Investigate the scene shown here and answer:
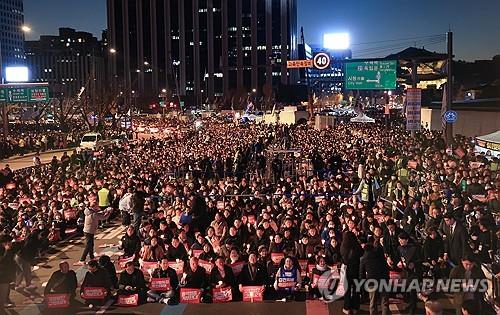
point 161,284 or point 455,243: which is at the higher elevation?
point 455,243

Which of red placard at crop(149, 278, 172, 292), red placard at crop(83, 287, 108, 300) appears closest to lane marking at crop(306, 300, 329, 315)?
red placard at crop(149, 278, 172, 292)

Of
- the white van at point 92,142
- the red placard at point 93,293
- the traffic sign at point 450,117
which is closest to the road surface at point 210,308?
the red placard at point 93,293

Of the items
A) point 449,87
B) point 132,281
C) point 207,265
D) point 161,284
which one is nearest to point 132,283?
point 132,281

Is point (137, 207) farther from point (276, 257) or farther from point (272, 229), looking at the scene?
point (276, 257)

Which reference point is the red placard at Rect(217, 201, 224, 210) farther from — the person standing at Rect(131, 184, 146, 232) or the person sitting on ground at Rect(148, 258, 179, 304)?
the person sitting on ground at Rect(148, 258, 179, 304)

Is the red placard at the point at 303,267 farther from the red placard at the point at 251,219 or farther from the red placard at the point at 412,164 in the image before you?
the red placard at the point at 412,164

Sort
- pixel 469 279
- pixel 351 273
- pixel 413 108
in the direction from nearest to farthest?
1. pixel 469 279
2. pixel 351 273
3. pixel 413 108
